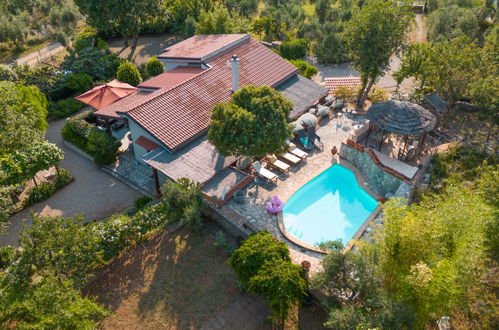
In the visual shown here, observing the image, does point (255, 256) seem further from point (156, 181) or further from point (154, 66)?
point (154, 66)

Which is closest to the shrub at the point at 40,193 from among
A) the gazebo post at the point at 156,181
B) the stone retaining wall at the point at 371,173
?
the gazebo post at the point at 156,181

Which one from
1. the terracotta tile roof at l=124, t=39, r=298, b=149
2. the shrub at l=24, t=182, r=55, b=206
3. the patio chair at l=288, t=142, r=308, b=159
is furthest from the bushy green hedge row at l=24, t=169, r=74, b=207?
the patio chair at l=288, t=142, r=308, b=159

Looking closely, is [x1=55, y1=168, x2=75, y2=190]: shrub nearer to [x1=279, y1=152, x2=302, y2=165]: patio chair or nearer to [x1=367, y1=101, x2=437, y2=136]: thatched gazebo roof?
[x1=279, y1=152, x2=302, y2=165]: patio chair

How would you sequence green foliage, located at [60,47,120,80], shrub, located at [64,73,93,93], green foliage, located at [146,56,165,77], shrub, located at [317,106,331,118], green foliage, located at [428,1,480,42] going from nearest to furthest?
1. shrub, located at [317,106,331,118]
2. shrub, located at [64,73,93,93]
3. green foliage, located at [146,56,165,77]
4. green foliage, located at [60,47,120,80]
5. green foliage, located at [428,1,480,42]

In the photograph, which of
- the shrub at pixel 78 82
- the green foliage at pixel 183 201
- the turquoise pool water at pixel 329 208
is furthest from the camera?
the shrub at pixel 78 82

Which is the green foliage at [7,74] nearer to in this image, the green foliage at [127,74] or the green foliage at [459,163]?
the green foliage at [127,74]

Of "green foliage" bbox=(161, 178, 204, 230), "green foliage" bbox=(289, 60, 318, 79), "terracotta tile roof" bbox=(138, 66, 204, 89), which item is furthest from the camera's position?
"green foliage" bbox=(289, 60, 318, 79)

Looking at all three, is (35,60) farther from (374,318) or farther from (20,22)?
(374,318)

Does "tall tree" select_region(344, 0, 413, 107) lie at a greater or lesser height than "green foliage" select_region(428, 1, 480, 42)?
greater
